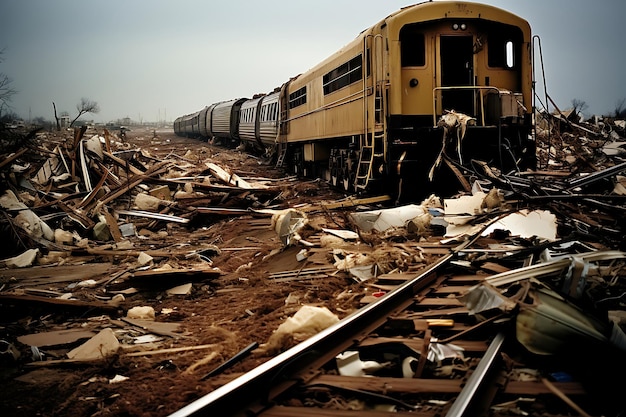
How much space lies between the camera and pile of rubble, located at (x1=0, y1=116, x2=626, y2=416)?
14.1 feet

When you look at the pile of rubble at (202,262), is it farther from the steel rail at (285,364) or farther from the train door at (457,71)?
the train door at (457,71)

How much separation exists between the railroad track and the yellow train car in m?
6.56

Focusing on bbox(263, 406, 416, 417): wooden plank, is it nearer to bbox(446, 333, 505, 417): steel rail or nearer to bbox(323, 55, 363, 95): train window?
bbox(446, 333, 505, 417): steel rail

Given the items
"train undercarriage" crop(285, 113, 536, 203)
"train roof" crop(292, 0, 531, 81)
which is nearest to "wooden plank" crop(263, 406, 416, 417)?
"train undercarriage" crop(285, 113, 536, 203)

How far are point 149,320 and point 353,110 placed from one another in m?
8.36

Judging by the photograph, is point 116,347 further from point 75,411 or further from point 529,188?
point 529,188

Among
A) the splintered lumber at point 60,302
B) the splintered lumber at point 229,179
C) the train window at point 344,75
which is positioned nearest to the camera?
the splintered lumber at point 60,302

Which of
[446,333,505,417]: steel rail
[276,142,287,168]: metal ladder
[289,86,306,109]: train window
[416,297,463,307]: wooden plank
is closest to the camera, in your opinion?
[446,333,505,417]: steel rail

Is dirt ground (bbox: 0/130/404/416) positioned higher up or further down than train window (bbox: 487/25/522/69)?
further down

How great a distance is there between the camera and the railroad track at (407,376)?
3.13 meters

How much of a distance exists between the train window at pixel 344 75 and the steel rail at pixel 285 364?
8.17m

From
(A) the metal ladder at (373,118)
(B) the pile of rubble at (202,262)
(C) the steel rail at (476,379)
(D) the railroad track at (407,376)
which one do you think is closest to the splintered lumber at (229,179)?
(B) the pile of rubble at (202,262)

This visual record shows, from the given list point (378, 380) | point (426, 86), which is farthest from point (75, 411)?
point (426, 86)

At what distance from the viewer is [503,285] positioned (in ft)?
15.3
